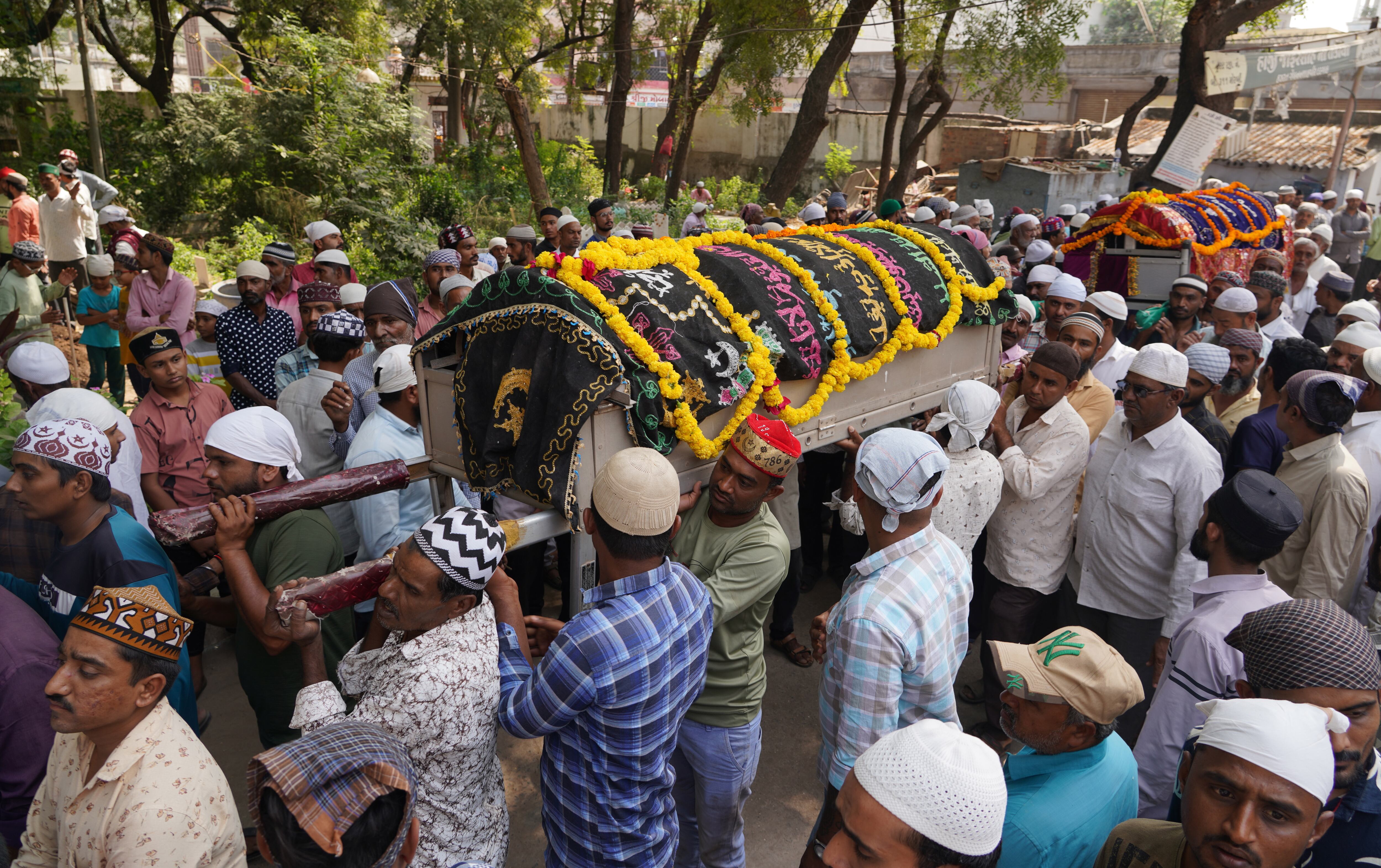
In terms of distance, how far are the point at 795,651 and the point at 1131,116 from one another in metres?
16.1

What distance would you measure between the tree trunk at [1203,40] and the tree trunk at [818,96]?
15.9ft

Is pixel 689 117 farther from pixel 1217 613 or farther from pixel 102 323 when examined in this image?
pixel 1217 613

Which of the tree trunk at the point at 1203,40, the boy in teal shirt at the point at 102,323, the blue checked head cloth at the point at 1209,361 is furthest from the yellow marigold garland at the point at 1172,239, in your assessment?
the boy in teal shirt at the point at 102,323

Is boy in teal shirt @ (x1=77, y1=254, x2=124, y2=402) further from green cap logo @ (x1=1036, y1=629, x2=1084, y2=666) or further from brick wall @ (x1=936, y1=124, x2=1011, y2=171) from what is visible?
brick wall @ (x1=936, y1=124, x2=1011, y2=171)

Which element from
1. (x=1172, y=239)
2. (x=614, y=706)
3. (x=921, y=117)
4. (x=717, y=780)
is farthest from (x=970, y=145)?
(x=614, y=706)

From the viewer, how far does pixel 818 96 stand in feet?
41.1

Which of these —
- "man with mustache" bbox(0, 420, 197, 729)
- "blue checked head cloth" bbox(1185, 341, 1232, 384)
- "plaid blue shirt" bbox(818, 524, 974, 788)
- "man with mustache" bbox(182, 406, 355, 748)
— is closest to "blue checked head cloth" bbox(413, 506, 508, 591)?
"man with mustache" bbox(182, 406, 355, 748)

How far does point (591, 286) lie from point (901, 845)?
7.52 ft

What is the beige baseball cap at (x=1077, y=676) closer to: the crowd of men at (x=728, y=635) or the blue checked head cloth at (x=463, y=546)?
the crowd of men at (x=728, y=635)

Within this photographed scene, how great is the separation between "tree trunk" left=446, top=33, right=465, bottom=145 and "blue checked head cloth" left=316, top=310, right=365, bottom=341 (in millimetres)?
13902

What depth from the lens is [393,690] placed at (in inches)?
79.4

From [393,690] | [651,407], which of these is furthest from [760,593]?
[393,690]

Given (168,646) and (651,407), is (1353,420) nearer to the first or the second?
(651,407)

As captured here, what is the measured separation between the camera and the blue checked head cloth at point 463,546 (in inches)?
79.6
